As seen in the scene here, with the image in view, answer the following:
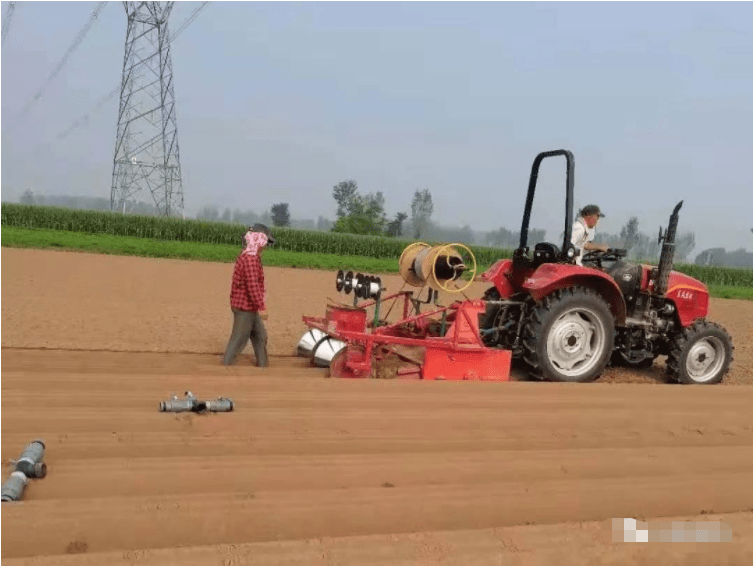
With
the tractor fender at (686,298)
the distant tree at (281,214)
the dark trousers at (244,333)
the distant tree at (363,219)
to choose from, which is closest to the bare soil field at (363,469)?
the dark trousers at (244,333)

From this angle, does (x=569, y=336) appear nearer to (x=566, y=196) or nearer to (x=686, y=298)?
(x=566, y=196)

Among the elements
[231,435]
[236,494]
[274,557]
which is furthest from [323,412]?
[274,557]

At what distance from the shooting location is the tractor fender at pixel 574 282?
20.5 ft

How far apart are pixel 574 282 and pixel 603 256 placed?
873 mm

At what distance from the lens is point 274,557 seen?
2.59 meters

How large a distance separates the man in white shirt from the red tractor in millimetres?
177

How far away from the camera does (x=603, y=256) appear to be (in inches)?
285

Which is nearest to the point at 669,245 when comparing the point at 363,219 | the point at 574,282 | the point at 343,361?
the point at 574,282

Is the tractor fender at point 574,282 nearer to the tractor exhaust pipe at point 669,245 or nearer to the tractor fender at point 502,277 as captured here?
the tractor fender at point 502,277

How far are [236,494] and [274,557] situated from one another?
1.70ft

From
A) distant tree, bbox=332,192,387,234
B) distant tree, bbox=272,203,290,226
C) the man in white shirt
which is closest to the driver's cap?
the man in white shirt

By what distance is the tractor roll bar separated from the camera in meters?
6.44

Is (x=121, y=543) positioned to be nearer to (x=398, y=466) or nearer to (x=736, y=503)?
(x=398, y=466)

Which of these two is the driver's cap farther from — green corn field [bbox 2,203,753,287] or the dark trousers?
green corn field [bbox 2,203,753,287]
